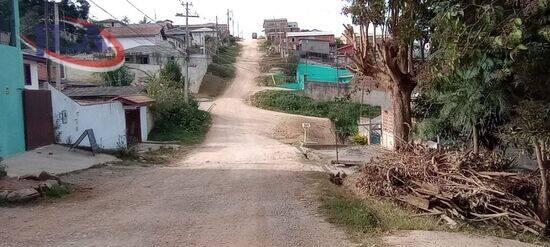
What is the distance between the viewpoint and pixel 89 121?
22.0 meters

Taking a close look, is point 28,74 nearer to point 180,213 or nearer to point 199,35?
point 180,213

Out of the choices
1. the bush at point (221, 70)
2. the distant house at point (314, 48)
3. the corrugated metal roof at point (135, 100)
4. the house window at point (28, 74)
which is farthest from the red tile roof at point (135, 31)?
the house window at point (28, 74)

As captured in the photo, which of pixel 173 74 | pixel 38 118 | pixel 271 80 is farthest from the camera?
pixel 271 80

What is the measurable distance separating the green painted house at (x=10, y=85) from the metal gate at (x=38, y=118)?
10.2 inches

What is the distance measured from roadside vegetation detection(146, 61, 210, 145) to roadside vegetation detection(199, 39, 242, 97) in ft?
52.2

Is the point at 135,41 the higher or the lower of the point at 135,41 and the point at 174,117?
the higher

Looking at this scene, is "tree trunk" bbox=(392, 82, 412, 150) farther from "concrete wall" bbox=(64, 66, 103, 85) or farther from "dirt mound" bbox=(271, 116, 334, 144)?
"concrete wall" bbox=(64, 66, 103, 85)

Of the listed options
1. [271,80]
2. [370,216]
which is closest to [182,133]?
[370,216]

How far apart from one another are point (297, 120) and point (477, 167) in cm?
2892

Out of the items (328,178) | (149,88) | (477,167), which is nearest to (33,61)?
(149,88)

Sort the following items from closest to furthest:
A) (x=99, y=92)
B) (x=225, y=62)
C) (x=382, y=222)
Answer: (x=382, y=222), (x=99, y=92), (x=225, y=62)

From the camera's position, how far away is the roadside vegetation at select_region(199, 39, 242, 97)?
53391 mm

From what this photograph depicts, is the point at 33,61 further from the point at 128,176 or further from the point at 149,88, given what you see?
the point at 128,176

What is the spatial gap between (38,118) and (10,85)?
228 cm
